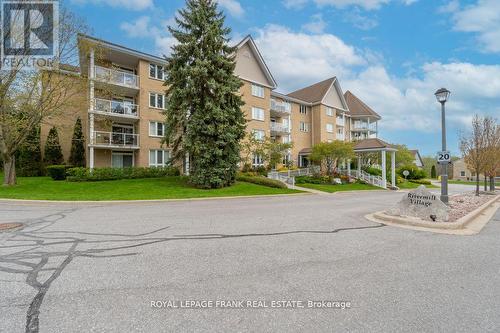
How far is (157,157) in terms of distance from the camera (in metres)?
26.2

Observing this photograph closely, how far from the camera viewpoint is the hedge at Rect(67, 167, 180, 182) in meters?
20.7

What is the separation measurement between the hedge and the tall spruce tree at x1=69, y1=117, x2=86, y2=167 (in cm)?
358

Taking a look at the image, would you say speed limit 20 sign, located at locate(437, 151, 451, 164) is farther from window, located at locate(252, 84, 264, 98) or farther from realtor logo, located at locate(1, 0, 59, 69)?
window, located at locate(252, 84, 264, 98)

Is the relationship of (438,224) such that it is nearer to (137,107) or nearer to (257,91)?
(137,107)

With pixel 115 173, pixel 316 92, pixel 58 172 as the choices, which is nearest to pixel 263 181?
pixel 115 173

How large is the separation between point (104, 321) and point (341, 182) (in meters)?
28.2

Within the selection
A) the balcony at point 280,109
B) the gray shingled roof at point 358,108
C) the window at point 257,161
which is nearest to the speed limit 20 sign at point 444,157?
the window at point 257,161

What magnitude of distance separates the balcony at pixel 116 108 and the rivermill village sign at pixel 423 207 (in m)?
22.7

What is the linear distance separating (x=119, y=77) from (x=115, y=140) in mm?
5674

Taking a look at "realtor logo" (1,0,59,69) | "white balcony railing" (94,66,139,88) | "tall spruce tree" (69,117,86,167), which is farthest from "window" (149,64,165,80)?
"realtor logo" (1,0,59,69)

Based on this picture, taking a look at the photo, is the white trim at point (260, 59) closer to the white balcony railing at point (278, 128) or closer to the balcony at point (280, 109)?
the balcony at point (280, 109)

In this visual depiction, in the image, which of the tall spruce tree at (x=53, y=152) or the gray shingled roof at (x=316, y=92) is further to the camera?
the gray shingled roof at (x=316, y=92)

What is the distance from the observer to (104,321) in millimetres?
2943

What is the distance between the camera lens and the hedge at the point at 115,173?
2069cm
